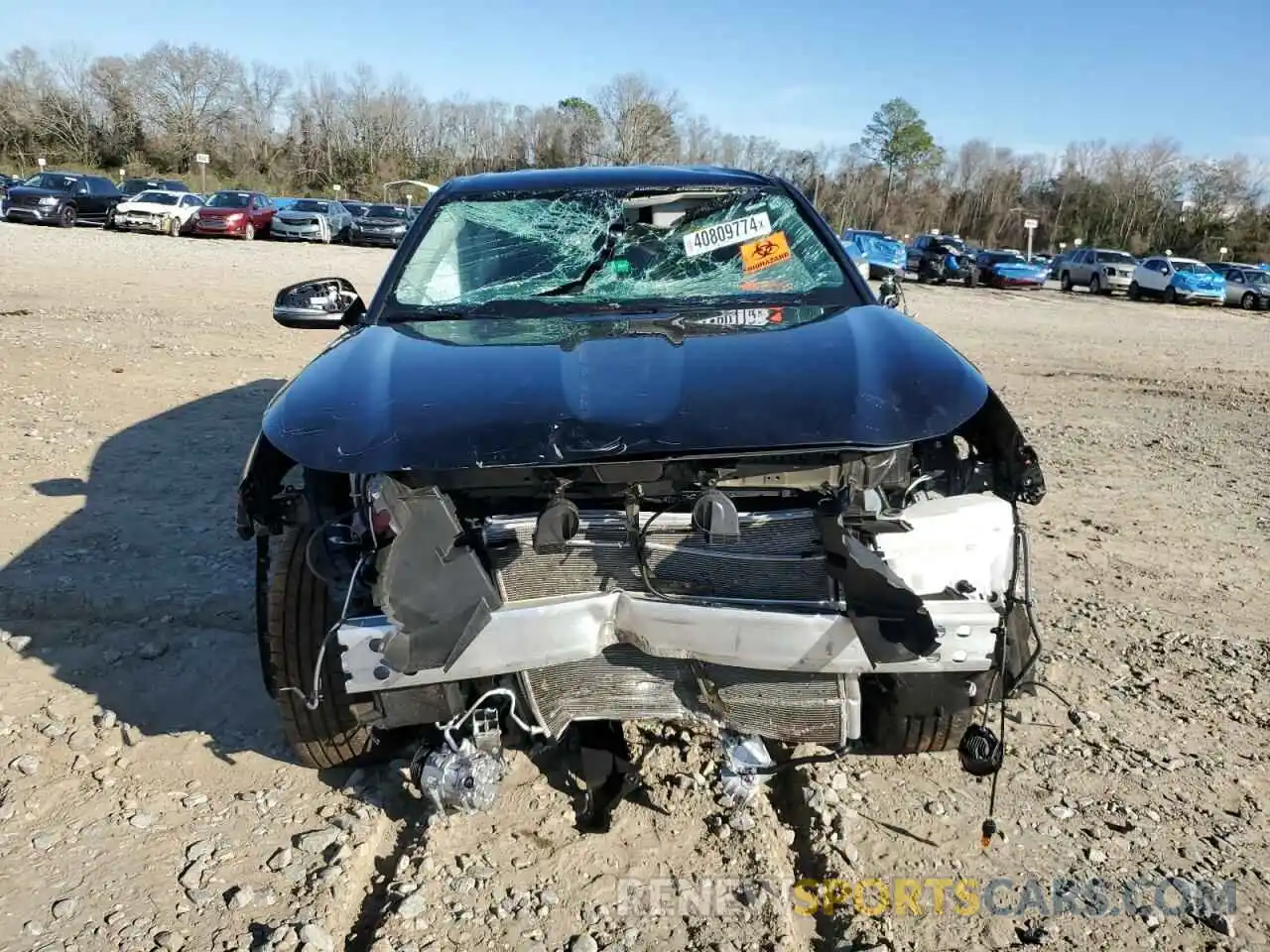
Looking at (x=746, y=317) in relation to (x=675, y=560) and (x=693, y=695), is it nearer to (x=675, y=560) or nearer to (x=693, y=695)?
(x=675, y=560)

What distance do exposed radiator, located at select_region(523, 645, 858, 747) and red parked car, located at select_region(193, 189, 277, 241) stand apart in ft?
89.3

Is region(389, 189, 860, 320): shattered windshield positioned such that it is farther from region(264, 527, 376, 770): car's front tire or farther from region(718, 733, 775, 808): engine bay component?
region(718, 733, 775, 808): engine bay component

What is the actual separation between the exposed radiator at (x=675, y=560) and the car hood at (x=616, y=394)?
0.61 feet

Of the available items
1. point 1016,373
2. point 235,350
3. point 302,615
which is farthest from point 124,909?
Answer: point 1016,373

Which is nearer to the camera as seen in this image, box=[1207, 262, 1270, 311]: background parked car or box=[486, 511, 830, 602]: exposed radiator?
box=[486, 511, 830, 602]: exposed radiator

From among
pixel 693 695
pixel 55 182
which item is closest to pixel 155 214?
pixel 55 182

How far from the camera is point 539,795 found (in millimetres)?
2852

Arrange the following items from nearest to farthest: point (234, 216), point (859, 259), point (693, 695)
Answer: point (693, 695), point (859, 259), point (234, 216)

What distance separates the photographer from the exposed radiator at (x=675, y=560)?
2305 mm

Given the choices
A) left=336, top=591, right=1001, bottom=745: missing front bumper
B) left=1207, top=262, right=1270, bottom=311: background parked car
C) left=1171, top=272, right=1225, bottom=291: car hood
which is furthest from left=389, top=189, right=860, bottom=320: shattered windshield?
left=1207, top=262, right=1270, bottom=311: background parked car

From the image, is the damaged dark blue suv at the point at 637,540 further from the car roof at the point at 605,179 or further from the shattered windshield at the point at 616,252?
the car roof at the point at 605,179

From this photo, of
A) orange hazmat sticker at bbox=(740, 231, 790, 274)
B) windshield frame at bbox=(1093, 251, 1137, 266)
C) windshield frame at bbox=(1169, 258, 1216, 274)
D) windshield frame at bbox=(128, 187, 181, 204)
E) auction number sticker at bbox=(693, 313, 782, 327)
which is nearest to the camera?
auction number sticker at bbox=(693, 313, 782, 327)

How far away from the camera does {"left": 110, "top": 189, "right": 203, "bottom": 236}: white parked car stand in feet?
86.7

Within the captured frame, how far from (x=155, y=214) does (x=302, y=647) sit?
2754cm
